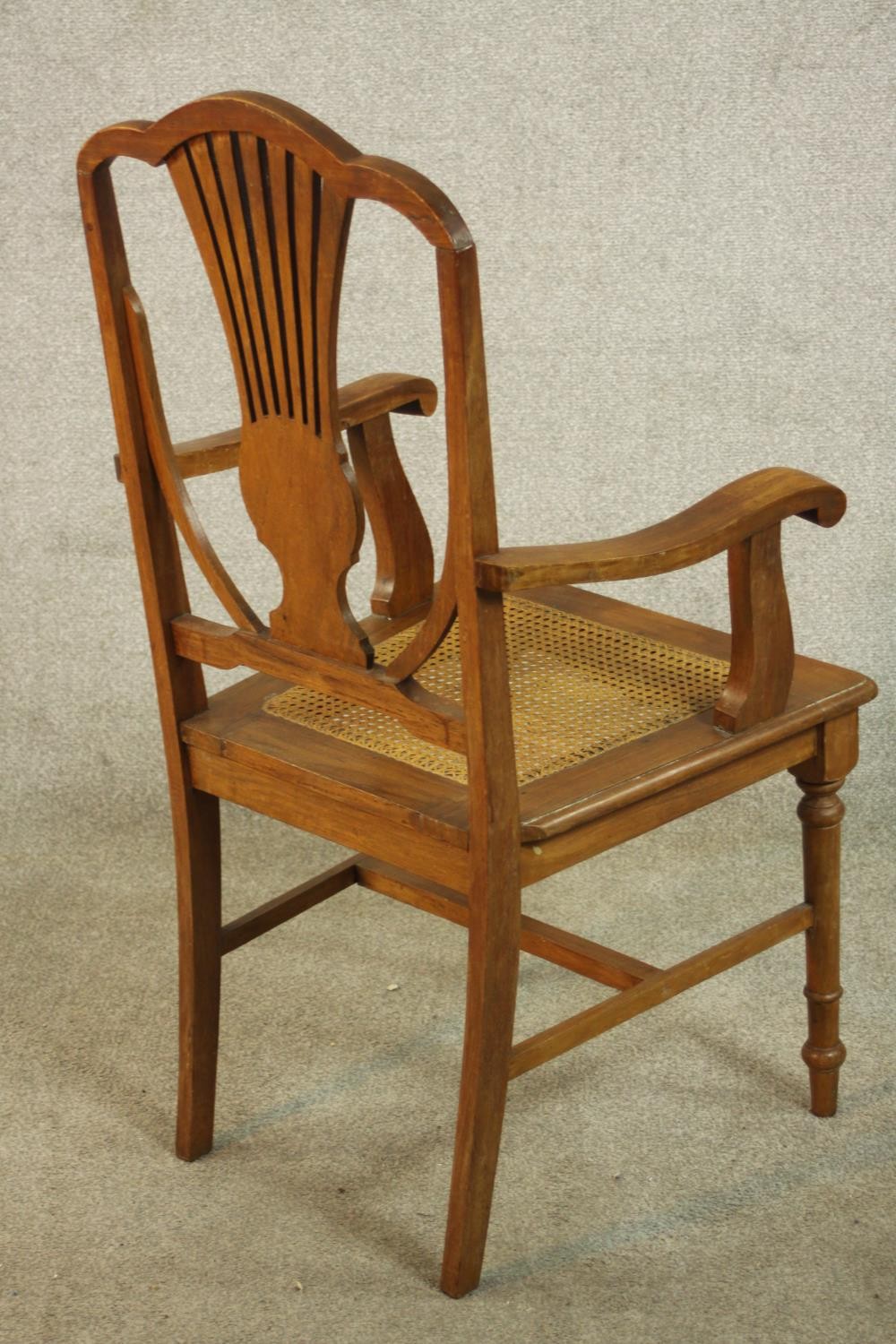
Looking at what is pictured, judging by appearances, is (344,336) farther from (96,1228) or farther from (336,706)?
(96,1228)

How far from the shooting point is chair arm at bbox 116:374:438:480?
85.9 inches

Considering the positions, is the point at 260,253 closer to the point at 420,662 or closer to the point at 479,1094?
the point at 420,662

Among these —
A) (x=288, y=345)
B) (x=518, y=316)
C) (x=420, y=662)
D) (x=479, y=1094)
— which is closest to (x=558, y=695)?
(x=420, y=662)

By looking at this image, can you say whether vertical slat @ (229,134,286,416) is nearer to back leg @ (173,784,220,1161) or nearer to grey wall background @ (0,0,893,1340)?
back leg @ (173,784,220,1161)

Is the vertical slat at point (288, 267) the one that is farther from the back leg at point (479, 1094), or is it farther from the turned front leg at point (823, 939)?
the turned front leg at point (823, 939)

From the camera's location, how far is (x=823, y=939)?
7.91 feet

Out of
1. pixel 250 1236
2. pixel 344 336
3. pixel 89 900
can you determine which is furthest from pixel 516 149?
pixel 250 1236

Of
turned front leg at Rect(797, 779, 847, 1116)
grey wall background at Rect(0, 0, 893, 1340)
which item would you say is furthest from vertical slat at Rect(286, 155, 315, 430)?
grey wall background at Rect(0, 0, 893, 1340)

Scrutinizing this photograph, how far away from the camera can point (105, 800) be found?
3.36 metres

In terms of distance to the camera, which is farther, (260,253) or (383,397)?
(383,397)

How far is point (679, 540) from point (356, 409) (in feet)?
1.53

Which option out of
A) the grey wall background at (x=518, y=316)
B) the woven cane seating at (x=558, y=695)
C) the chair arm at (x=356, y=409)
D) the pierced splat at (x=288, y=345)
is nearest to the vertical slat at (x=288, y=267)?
the pierced splat at (x=288, y=345)

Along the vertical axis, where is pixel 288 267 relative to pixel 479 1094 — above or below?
above

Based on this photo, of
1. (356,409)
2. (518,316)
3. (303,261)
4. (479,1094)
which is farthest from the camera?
(518,316)
